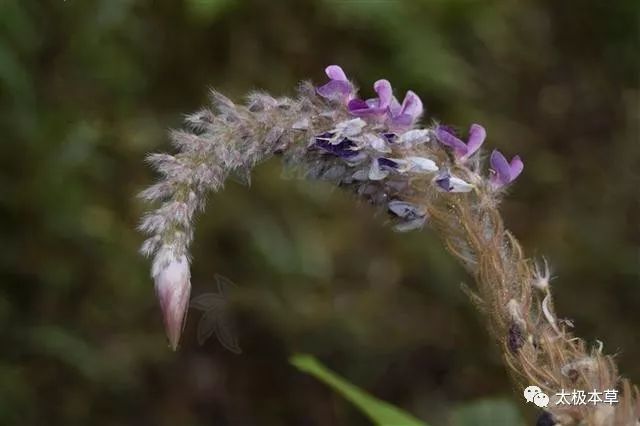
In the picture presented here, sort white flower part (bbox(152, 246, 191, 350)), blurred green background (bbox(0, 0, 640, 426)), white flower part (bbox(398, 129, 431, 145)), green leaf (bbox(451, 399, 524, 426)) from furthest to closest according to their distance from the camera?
blurred green background (bbox(0, 0, 640, 426)), green leaf (bbox(451, 399, 524, 426)), white flower part (bbox(398, 129, 431, 145)), white flower part (bbox(152, 246, 191, 350))

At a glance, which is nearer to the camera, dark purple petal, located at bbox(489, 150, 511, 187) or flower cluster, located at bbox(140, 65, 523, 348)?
flower cluster, located at bbox(140, 65, 523, 348)

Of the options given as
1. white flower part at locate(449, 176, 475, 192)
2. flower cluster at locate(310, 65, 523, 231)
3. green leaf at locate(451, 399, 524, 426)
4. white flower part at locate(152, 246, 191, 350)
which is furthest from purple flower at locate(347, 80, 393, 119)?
green leaf at locate(451, 399, 524, 426)

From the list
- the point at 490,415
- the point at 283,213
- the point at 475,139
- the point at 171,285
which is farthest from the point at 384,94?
the point at 283,213

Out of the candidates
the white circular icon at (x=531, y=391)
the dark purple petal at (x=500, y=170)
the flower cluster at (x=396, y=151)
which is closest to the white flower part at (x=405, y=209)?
the flower cluster at (x=396, y=151)

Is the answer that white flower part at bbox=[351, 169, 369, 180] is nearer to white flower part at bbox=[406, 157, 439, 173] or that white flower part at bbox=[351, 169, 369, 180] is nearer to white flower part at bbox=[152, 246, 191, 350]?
white flower part at bbox=[406, 157, 439, 173]

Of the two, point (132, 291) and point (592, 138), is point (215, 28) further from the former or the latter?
point (592, 138)

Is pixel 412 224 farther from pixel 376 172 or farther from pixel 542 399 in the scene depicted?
pixel 542 399

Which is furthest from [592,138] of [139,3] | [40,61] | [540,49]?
[40,61]
